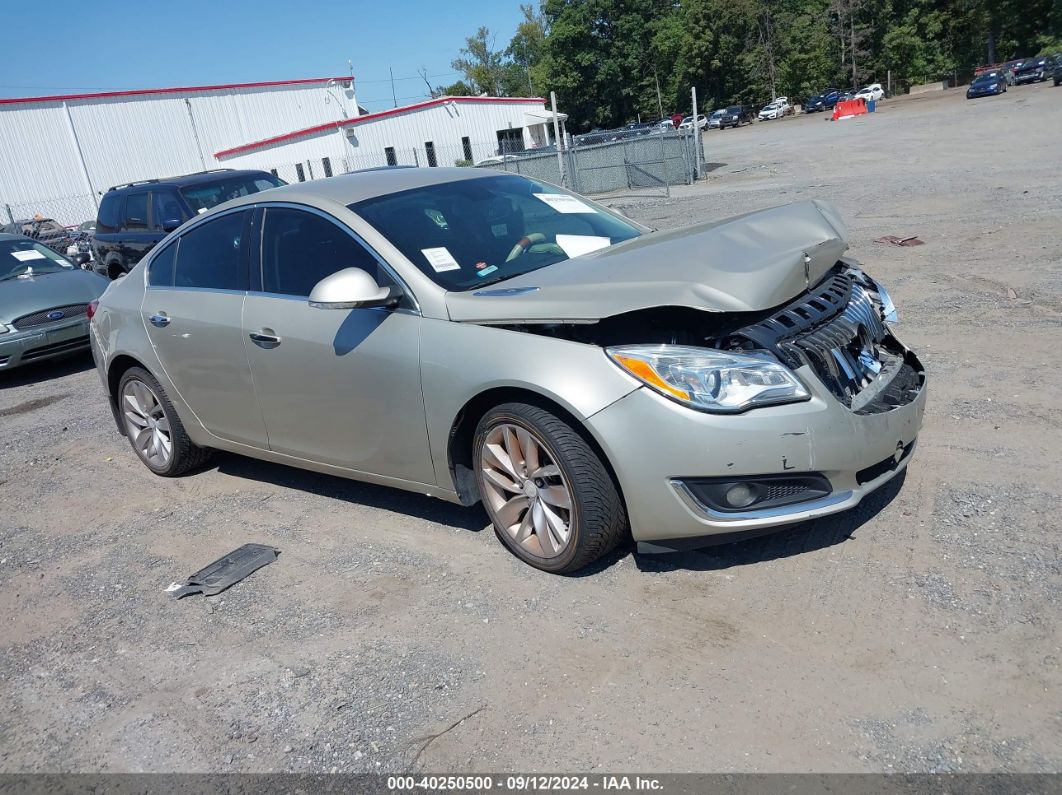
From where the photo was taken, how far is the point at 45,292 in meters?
9.78

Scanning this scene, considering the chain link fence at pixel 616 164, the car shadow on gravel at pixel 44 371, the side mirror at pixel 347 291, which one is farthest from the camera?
Result: the chain link fence at pixel 616 164

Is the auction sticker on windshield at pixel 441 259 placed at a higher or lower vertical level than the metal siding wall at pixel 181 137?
lower

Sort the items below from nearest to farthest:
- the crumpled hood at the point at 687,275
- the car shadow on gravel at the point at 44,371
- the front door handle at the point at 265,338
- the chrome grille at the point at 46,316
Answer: the crumpled hood at the point at 687,275 < the front door handle at the point at 265,338 < the chrome grille at the point at 46,316 < the car shadow on gravel at the point at 44,371

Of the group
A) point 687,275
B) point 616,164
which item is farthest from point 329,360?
point 616,164

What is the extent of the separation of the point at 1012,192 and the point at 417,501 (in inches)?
470

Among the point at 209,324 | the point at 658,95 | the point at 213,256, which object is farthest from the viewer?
the point at 658,95

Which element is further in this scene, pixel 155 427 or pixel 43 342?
pixel 43 342

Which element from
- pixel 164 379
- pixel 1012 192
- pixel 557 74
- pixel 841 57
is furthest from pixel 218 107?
pixel 841 57

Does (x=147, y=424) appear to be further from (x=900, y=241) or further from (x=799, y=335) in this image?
(x=900, y=241)

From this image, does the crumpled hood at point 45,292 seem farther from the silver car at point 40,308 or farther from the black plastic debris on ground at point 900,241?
the black plastic debris on ground at point 900,241

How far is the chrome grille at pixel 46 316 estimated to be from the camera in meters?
9.40

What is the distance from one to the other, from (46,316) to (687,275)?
8.41m

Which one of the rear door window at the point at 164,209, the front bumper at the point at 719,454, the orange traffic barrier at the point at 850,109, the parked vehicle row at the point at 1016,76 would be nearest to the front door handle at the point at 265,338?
the front bumper at the point at 719,454

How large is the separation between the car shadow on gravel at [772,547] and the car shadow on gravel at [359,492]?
102cm
